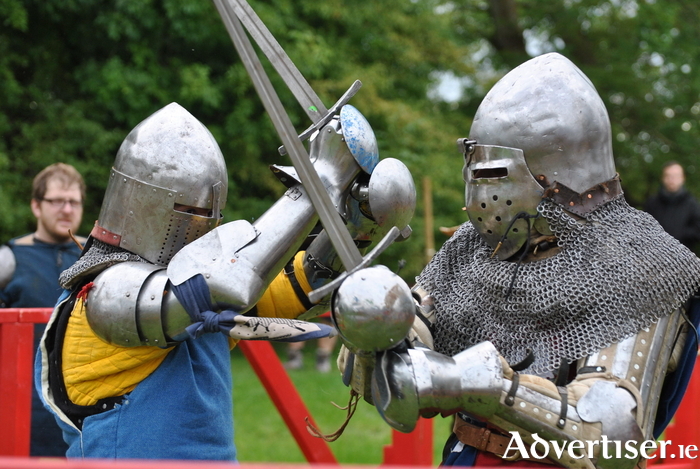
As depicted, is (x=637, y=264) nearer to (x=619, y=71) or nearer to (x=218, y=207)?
(x=218, y=207)

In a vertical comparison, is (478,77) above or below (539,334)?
below

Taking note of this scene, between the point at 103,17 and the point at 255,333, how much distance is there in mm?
5686

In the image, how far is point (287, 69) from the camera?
112 inches

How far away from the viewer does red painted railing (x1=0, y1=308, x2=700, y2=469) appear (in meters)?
3.40

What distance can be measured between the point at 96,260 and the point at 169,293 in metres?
0.36

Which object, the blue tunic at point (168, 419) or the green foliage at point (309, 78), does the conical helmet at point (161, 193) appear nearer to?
the blue tunic at point (168, 419)

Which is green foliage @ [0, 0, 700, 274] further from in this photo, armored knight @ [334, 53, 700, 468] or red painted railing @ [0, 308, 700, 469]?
armored knight @ [334, 53, 700, 468]

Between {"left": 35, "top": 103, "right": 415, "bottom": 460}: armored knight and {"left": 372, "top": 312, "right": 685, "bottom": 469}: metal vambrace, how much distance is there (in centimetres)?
52

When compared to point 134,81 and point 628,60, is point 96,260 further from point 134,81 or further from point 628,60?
point 628,60

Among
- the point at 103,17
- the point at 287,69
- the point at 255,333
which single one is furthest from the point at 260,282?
the point at 103,17

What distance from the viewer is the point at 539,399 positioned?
2.27m

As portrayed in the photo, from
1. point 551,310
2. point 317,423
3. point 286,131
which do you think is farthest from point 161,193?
point 317,423

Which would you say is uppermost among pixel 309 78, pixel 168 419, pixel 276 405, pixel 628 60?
Answer: pixel 168 419

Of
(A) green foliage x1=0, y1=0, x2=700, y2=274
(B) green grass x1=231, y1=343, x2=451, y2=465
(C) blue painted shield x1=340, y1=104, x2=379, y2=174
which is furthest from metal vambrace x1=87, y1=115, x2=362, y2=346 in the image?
(A) green foliage x1=0, y1=0, x2=700, y2=274
